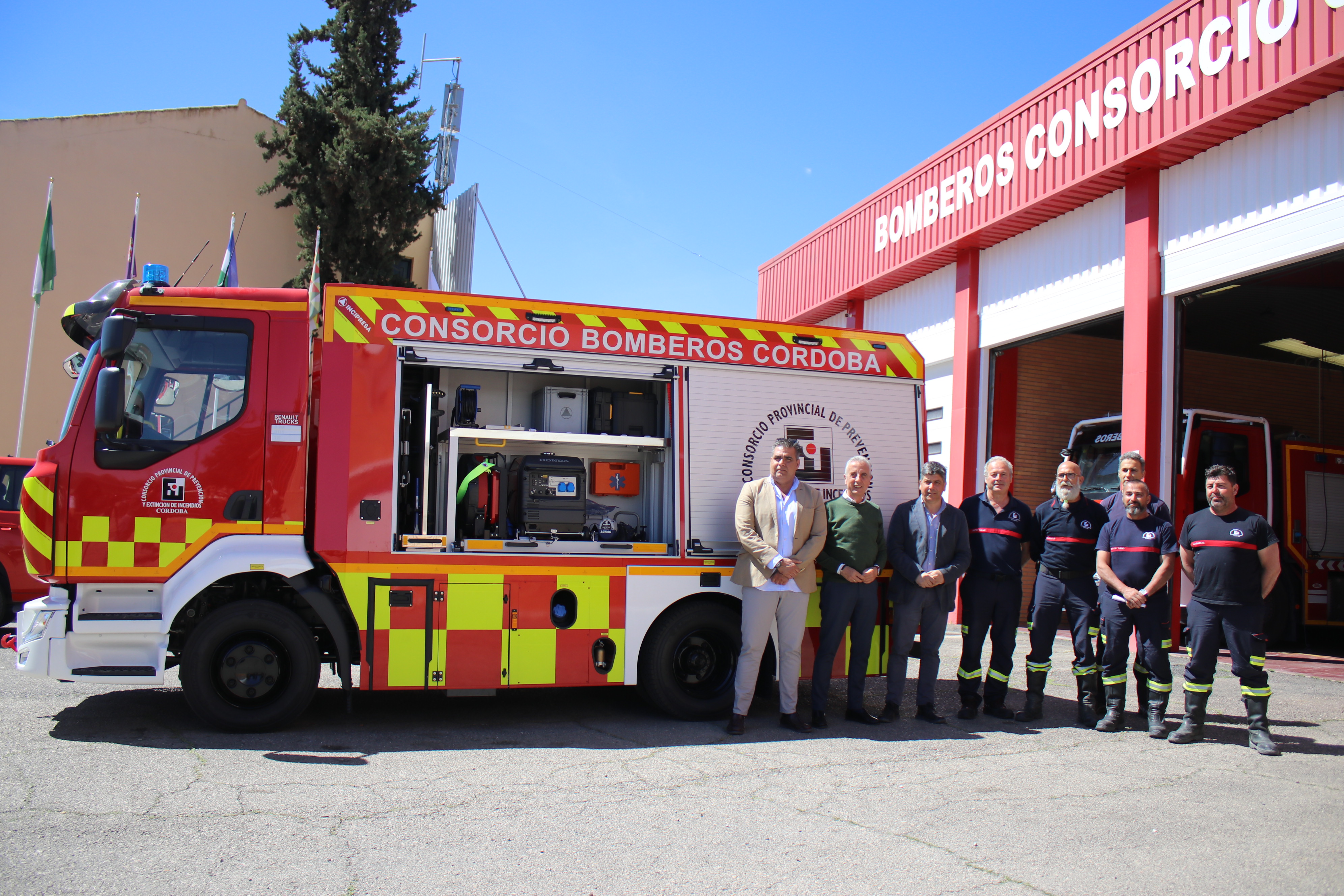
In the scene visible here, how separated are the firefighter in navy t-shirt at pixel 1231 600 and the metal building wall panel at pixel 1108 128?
4.63 meters

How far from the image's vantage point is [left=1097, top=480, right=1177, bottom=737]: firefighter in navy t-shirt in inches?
251

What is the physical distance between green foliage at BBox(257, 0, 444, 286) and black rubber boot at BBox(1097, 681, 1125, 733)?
1493 cm

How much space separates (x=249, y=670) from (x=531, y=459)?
2241 millimetres

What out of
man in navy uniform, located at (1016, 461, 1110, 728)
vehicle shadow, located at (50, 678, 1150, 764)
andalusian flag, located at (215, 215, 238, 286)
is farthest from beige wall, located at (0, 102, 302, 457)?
man in navy uniform, located at (1016, 461, 1110, 728)

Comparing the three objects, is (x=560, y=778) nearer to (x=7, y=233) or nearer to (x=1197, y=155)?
(x=1197, y=155)

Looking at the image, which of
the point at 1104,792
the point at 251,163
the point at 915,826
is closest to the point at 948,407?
the point at 1104,792

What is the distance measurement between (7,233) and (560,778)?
17714 millimetres

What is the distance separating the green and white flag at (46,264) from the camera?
48.6 feet

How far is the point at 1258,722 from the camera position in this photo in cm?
611

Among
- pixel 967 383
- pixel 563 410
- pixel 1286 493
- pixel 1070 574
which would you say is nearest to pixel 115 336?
pixel 563 410

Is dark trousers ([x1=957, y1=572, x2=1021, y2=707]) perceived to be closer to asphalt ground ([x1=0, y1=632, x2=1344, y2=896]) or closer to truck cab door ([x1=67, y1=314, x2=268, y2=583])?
asphalt ground ([x1=0, y1=632, x2=1344, y2=896])

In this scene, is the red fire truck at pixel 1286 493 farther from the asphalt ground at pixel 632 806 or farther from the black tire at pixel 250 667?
the black tire at pixel 250 667

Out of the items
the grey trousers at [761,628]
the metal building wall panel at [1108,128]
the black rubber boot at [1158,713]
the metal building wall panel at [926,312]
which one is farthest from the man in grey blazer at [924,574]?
the metal building wall panel at [926,312]

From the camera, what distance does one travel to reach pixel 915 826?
14.4 feet
